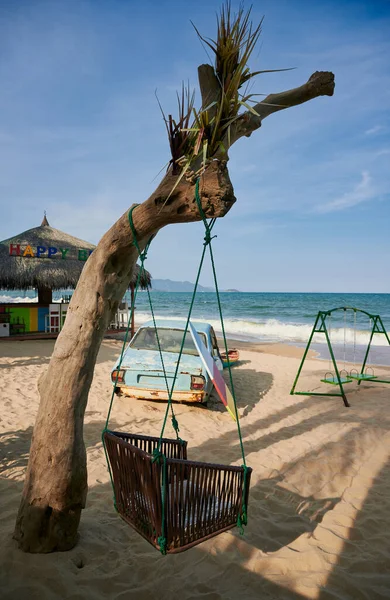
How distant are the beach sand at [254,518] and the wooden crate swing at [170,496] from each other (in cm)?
43

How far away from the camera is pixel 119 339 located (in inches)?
641

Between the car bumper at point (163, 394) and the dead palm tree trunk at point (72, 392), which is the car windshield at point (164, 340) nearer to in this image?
the car bumper at point (163, 394)

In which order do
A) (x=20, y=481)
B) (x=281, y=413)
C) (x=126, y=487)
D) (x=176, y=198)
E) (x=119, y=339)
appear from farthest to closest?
1. (x=119, y=339)
2. (x=281, y=413)
3. (x=20, y=481)
4. (x=126, y=487)
5. (x=176, y=198)

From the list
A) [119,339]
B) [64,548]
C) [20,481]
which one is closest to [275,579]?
[64,548]

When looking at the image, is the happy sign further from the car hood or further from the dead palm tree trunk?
the dead palm tree trunk

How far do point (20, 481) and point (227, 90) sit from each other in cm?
409

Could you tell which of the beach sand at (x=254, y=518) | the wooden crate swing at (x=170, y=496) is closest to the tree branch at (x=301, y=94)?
the wooden crate swing at (x=170, y=496)

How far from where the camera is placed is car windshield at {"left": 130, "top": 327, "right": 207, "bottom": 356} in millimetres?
7504

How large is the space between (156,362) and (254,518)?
3.51m

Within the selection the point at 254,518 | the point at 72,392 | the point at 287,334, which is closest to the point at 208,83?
the point at 72,392

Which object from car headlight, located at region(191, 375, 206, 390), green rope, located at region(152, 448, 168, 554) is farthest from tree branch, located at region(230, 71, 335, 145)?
car headlight, located at region(191, 375, 206, 390)

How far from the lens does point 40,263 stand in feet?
50.7

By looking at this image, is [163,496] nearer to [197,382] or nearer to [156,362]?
[197,382]

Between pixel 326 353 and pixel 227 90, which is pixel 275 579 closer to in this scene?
pixel 227 90
